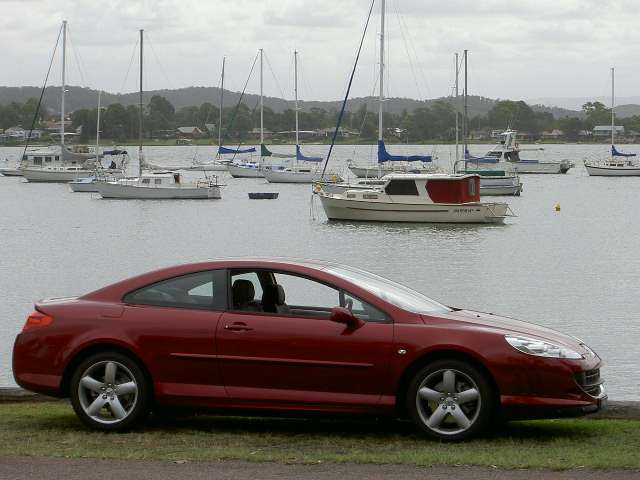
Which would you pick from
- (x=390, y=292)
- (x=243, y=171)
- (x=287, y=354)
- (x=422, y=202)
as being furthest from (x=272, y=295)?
(x=243, y=171)

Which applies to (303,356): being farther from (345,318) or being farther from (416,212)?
(416,212)

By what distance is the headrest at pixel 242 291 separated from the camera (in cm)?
963

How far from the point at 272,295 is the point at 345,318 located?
787 millimetres

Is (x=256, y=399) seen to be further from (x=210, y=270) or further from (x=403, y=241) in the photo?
(x=403, y=241)

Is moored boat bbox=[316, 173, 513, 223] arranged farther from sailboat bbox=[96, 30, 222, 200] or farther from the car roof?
the car roof

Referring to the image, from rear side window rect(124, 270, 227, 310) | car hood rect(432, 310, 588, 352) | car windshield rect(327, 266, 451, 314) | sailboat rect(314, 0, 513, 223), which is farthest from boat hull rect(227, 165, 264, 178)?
car hood rect(432, 310, 588, 352)

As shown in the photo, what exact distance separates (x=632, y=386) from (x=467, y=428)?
856cm

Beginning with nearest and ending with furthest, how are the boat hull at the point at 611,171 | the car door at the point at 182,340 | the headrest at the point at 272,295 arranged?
the car door at the point at 182,340 → the headrest at the point at 272,295 → the boat hull at the point at 611,171

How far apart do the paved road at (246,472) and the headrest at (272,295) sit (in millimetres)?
1663

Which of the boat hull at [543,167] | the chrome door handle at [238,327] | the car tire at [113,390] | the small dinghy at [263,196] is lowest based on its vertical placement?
the small dinghy at [263,196]

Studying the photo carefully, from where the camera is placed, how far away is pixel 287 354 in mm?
9273

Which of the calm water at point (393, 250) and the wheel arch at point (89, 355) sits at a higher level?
the wheel arch at point (89, 355)

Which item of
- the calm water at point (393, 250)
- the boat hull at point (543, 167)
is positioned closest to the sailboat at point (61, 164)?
the calm water at point (393, 250)

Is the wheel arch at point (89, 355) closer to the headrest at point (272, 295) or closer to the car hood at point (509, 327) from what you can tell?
the headrest at point (272, 295)
